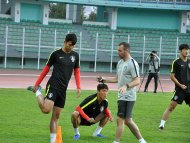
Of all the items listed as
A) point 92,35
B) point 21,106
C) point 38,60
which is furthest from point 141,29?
point 21,106

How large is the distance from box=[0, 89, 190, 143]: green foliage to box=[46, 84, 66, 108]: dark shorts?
1046 mm

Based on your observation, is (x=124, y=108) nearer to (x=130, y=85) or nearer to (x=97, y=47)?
(x=130, y=85)

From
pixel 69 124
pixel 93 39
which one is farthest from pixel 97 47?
pixel 69 124

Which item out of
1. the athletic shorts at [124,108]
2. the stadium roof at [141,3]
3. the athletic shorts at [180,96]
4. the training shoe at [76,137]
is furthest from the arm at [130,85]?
the stadium roof at [141,3]

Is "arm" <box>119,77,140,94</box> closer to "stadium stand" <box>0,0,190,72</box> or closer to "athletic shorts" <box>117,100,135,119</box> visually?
"athletic shorts" <box>117,100,135,119</box>

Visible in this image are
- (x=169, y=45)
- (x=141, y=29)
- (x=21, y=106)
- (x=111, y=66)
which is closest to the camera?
(x=21, y=106)

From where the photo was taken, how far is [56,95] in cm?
1070

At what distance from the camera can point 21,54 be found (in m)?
45.4

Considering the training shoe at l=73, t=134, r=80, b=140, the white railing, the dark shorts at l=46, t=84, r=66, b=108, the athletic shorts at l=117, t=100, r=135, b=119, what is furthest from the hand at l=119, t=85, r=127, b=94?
the white railing

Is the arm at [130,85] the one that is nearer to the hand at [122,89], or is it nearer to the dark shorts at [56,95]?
the hand at [122,89]

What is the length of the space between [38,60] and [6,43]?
3085mm

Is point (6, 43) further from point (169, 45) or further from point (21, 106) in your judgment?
point (21, 106)

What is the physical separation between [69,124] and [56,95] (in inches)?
151

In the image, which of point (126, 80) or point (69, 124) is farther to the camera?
point (69, 124)
